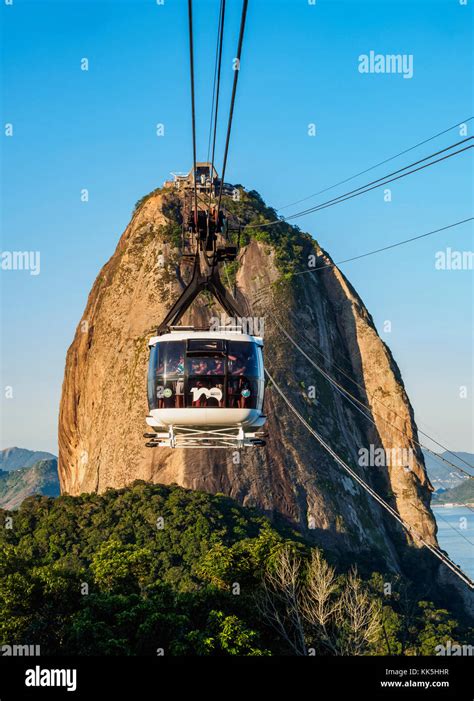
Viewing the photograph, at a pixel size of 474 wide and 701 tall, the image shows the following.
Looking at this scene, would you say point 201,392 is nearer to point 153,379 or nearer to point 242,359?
point 242,359

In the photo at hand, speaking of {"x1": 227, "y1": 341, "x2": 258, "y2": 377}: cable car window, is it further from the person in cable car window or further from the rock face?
the rock face

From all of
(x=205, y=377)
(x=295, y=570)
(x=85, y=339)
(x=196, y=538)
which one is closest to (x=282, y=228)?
(x=85, y=339)

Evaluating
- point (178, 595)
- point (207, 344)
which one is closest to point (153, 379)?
point (207, 344)

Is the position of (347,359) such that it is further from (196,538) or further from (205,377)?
(205,377)

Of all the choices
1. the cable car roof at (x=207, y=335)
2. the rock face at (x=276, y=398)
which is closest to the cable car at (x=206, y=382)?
the cable car roof at (x=207, y=335)

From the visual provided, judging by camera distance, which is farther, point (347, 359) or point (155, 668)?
point (347, 359)

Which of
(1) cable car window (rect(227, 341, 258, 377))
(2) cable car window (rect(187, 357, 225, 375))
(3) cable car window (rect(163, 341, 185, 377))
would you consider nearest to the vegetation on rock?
(3) cable car window (rect(163, 341, 185, 377))

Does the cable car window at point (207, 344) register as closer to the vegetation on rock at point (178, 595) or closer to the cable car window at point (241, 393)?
the cable car window at point (241, 393)
